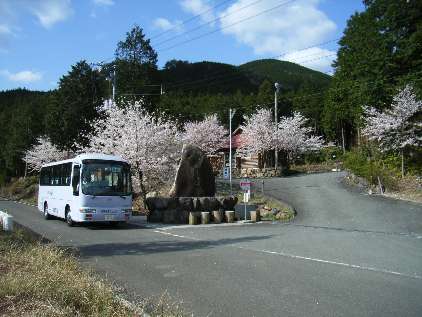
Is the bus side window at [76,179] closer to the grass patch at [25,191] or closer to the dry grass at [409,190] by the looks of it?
the dry grass at [409,190]

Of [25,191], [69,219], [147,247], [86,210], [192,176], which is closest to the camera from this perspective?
[147,247]

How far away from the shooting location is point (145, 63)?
4666cm

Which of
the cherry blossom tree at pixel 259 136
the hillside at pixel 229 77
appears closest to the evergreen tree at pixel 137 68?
the cherry blossom tree at pixel 259 136

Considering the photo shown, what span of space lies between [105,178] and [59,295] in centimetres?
1258

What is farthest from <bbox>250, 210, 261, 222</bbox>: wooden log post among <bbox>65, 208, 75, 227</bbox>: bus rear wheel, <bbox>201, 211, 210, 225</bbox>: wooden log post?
<bbox>65, 208, 75, 227</bbox>: bus rear wheel

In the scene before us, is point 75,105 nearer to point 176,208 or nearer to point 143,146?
point 143,146

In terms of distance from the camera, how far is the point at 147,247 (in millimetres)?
12227

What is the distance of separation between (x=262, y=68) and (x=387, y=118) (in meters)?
114

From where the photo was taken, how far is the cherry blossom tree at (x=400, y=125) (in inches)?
1267

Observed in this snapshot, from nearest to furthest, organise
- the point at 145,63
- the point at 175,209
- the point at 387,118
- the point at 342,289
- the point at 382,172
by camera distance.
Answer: the point at 342,289 → the point at 175,209 → the point at 382,172 → the point at 387,118 → the point at 145,63

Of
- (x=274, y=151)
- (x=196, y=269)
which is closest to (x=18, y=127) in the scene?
(x=274, y=151)

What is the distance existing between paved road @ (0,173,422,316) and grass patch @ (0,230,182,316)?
84 cm

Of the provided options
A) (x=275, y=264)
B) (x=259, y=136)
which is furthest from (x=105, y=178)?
(x=259, y=136)

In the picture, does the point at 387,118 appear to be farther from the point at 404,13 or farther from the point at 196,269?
the point at 196,269
